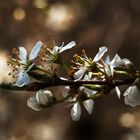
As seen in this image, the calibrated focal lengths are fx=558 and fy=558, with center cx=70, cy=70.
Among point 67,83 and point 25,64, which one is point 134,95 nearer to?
point 67,83

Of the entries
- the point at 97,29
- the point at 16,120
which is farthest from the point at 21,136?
the point at 97,29

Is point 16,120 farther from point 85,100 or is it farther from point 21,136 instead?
point 85,100

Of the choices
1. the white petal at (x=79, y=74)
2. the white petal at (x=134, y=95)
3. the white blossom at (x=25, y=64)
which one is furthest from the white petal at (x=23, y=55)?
the white petal at (x=134, y=95)

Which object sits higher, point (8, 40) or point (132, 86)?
point (132, 86)

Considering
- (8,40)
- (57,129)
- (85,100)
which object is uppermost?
(85,100)

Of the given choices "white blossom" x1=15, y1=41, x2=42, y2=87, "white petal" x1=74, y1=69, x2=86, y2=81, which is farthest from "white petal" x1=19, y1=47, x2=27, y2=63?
"white petal" x1=74, y1=69, x2=86, y2=81

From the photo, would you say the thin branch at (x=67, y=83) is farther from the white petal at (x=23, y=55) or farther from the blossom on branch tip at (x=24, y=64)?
the white petal at (x=23, y=55)

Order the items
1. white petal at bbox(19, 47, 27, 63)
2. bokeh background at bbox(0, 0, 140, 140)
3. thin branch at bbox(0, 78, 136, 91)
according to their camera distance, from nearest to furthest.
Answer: thin branch at bbox(0, 78, 136, 91)
white petal at bbox(19, 47, 27, 63)
bokeh background at bbox(0, 0, 140, 140)

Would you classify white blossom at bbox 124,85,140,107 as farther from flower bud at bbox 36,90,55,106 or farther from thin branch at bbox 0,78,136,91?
flower bud at bbox 36,90,55,106
